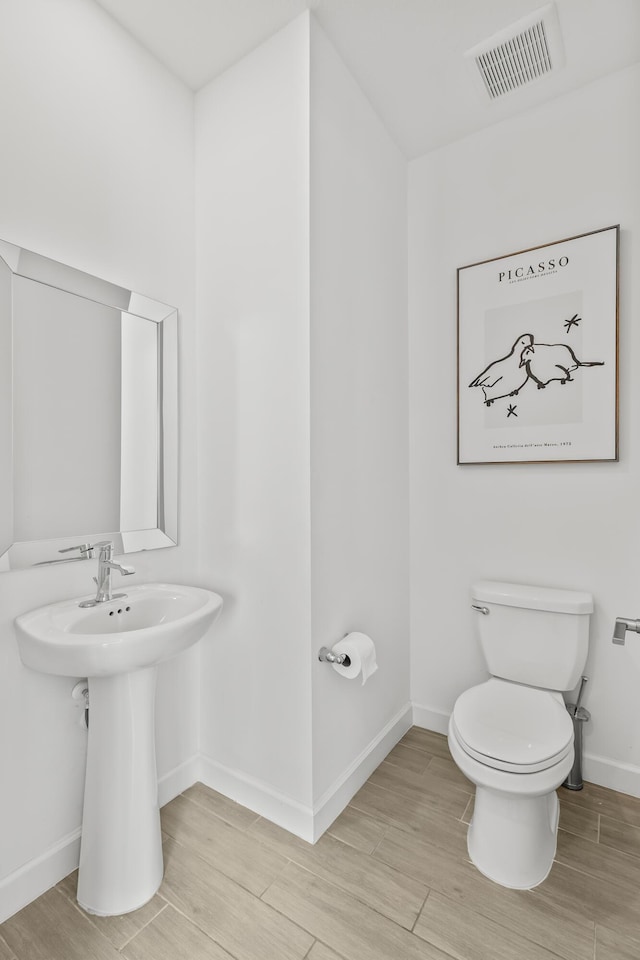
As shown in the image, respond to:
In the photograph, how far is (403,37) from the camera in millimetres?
1585

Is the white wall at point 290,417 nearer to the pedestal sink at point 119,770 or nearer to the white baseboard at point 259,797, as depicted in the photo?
the white baseboard at point 259,797

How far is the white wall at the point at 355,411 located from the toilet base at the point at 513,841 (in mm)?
501

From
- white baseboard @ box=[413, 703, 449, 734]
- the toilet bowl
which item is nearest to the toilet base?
the toilet bowl

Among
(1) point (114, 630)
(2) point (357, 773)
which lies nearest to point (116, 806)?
(1) point (114, 630)

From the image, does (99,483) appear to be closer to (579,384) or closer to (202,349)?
(202,349)

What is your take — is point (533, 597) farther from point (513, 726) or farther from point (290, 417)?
point (290, 417)

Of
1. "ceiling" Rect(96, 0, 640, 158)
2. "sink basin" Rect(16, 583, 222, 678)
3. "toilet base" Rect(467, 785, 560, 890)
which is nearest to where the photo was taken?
"sink basin" Rect(16, 583, 222, 678)

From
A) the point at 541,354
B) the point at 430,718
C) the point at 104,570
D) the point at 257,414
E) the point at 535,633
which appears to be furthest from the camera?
the point at 430,718

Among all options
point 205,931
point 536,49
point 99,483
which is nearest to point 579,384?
point 536,49

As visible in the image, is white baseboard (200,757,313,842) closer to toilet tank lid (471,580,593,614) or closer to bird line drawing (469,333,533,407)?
toilet tank lid (471,580,593,614)

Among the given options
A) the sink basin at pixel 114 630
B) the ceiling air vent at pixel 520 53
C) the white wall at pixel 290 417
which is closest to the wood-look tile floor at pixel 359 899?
the white wall at pixel 290 417

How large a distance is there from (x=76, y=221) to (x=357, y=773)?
212 centimetres

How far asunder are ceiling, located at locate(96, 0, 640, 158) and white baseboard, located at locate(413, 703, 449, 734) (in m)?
2.60

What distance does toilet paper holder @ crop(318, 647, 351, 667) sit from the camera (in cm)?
152
